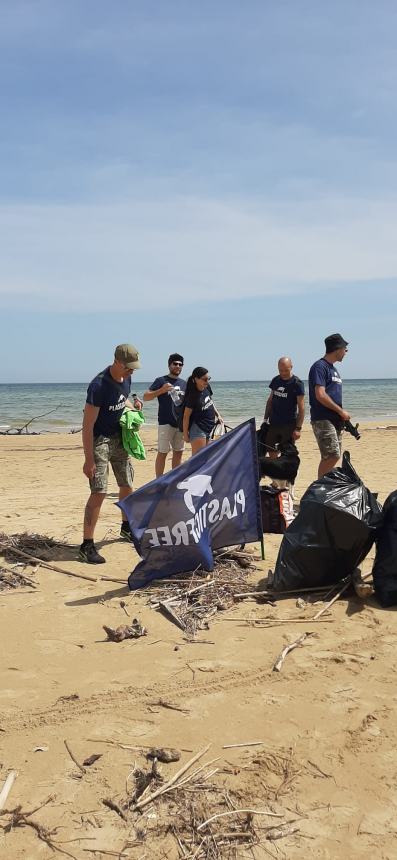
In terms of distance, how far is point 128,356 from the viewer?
5566 millimetres

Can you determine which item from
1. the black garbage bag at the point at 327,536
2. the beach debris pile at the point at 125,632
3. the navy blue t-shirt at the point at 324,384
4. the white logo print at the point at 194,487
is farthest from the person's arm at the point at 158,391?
the beach debris pile at the point at 125,632

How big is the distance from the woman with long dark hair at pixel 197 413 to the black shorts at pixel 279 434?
25.1 inches

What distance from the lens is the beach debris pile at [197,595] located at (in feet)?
14.2

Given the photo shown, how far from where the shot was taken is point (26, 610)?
4625 millimetres

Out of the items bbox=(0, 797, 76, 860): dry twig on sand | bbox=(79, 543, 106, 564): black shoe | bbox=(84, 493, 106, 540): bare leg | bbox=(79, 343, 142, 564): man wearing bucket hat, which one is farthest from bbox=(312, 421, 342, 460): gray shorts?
bbox=(0, 797, 76, 860): dry twig on sand

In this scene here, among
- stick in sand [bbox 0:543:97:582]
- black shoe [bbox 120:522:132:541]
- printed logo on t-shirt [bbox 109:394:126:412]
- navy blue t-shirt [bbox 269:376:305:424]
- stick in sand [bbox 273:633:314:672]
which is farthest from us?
navy blue t-shirt [bbox 269:376:305:424]

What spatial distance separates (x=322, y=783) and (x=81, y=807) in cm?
90

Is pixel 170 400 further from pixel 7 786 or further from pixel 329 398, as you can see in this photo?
pixel 7 786

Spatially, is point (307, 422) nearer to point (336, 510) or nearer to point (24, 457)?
point (24, 457)

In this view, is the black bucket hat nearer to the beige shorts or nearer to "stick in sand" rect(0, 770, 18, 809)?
the beige shorts

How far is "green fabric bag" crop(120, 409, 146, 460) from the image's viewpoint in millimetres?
A: 5852

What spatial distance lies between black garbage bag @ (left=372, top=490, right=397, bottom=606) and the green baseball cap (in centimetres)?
225

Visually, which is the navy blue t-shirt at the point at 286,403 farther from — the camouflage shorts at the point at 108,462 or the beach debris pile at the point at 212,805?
the beach debris pile at the point at 212,805

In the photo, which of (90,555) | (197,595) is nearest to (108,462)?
(90,555)
